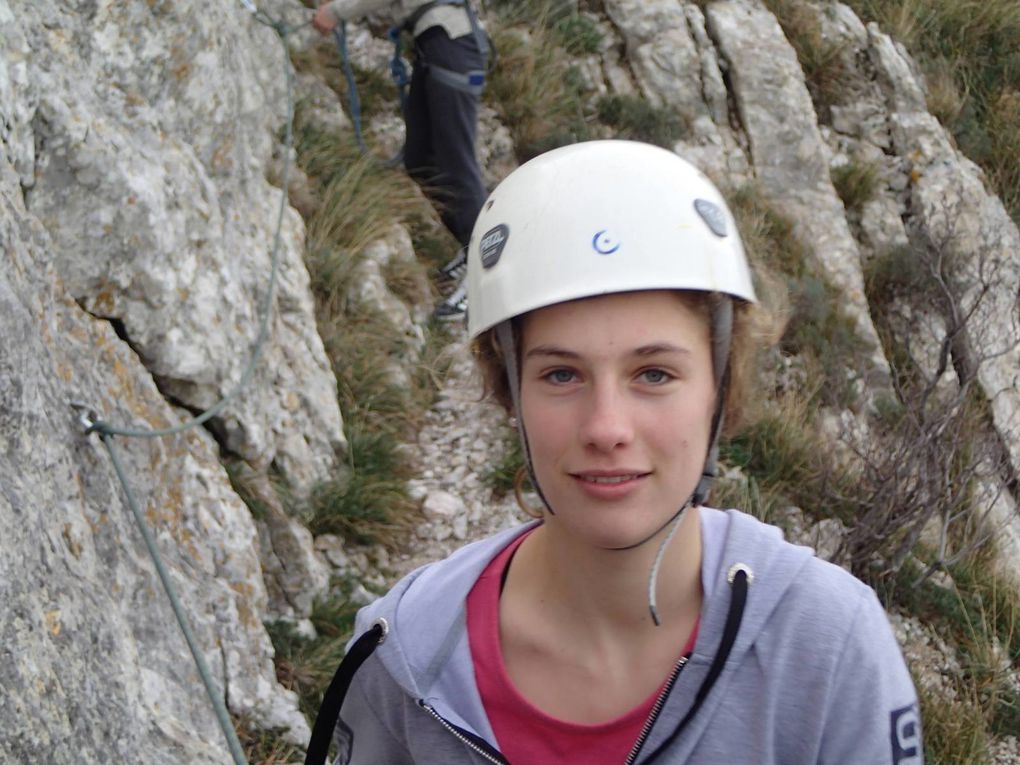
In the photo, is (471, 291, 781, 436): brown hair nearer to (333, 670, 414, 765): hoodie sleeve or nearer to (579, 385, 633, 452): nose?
(579, 385, 633, 452): nose

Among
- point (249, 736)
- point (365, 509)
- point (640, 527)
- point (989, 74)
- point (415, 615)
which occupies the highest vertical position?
point (989, 74)

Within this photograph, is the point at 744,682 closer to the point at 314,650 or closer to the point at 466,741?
the point at 466,741

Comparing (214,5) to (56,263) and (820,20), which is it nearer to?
(56,263)

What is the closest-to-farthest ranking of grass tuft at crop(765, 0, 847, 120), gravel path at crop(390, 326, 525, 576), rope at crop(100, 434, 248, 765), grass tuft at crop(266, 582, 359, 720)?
rope at crop(100, 434, 248, 765), grass tuft at crop(266, 582, 359, 720), gravel path at crop(390, 326, 525, 576), grass tuft at crop(765, 0, 847, 120)

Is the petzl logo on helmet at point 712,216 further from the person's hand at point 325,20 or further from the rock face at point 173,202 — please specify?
the person's hand at point 325,20

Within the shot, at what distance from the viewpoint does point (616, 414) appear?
1.43 metres

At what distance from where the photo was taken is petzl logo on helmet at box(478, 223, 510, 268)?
1.68 m

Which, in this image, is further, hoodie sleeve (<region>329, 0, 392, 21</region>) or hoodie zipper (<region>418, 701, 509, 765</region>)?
hoodie sleeve (<region>329, 0, 392, 21</region>)

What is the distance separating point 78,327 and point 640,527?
84.3 inches

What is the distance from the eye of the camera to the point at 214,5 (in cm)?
430

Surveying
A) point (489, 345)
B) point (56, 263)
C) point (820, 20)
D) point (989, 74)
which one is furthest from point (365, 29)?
point (489, 345)

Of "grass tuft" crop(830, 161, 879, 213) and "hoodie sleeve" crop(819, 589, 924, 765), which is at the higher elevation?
"grass tuft" crop(830, 161, 879, 213)

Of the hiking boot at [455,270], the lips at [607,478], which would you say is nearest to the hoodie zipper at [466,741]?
the lips at [607,478]

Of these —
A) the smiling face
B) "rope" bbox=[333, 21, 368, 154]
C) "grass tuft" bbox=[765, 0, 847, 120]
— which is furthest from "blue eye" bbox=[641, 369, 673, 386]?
"grass tuft" bbox=[765, 0, 847, 120]
